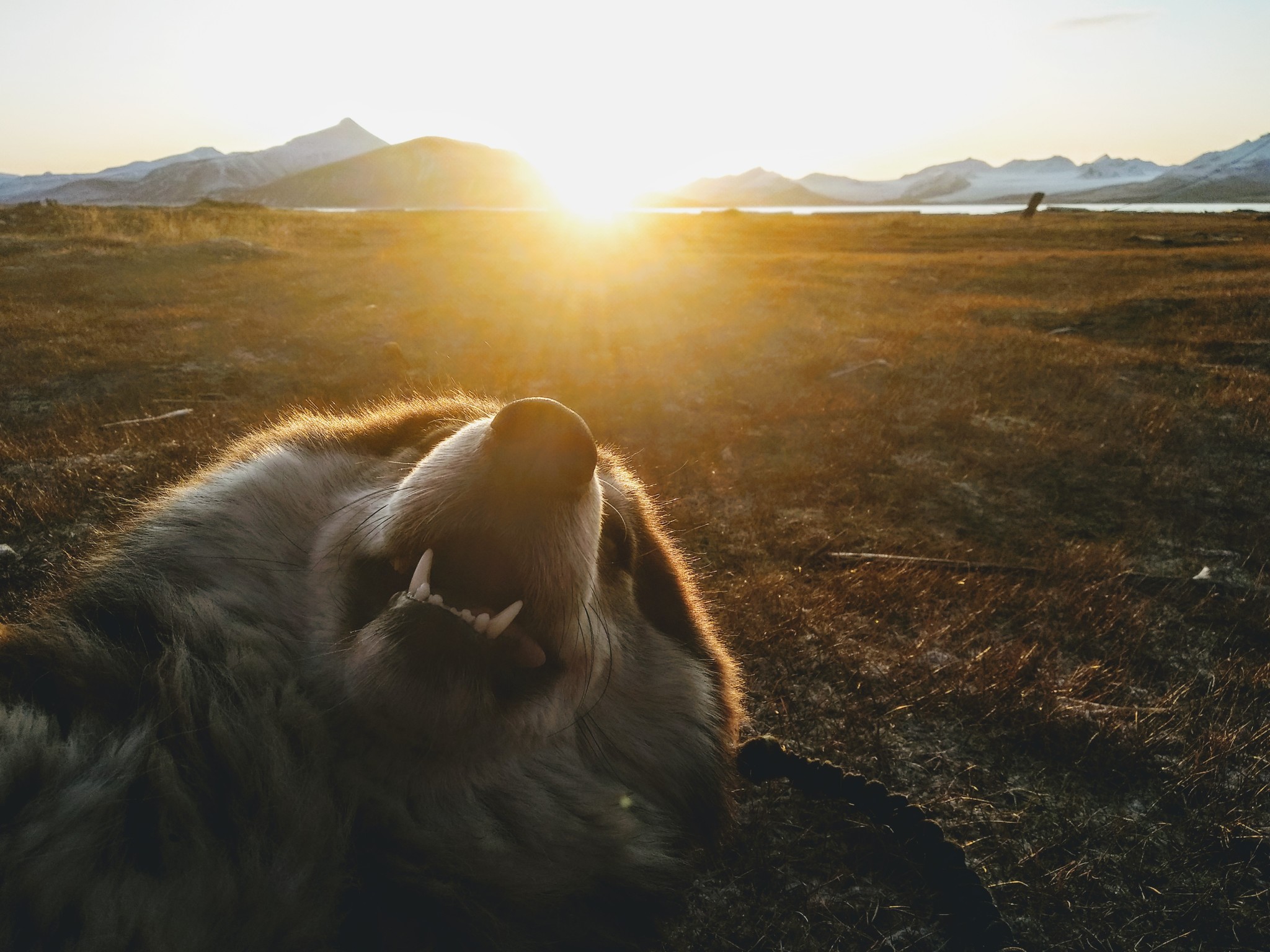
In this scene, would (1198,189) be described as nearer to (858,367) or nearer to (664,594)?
(858,367)

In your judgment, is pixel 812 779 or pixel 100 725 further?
pixel 812 779

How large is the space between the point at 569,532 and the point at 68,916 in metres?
1.43

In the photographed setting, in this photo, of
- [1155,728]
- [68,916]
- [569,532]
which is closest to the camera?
[68,916]

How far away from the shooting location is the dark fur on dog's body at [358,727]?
145cm

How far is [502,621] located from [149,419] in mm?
7616

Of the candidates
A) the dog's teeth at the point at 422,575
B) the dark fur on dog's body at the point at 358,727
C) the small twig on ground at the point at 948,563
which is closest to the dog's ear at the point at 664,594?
the dark fur on dog's body at the point at 358,727

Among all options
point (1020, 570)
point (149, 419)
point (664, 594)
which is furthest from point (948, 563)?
point (149, 419)

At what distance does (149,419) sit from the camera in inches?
287

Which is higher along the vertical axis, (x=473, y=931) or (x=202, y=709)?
(x=202, y=709)

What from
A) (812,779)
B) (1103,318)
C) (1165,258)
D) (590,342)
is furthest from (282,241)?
(1165,258)

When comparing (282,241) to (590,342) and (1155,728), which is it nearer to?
(590,342)

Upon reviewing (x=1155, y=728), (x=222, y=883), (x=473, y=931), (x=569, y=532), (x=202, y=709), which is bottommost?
(x=1155, y=728)

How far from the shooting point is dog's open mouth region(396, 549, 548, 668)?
1.89m

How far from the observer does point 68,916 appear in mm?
1321
